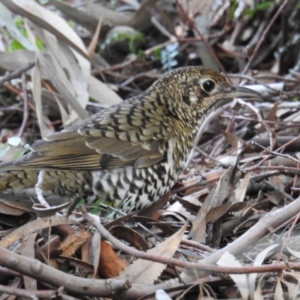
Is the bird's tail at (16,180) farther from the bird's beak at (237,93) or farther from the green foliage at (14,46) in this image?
the green foliage at (14,46)

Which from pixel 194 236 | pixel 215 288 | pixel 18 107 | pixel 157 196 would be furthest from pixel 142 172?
pixel 18 107

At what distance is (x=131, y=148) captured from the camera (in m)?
3.56

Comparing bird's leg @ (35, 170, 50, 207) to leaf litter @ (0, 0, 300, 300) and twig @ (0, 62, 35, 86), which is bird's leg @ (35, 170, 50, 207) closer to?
leaf litter @ (0, 0, 300, 300)

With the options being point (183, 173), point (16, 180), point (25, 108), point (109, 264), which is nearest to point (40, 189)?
point (16, 180)

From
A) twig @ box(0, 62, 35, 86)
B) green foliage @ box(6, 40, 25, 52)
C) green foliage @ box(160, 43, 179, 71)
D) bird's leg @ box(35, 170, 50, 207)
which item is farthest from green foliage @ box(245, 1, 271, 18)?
bird's leg @ box(35, 170, 50, 207)

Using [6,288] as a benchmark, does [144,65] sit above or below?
below

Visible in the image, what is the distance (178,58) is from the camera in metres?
6.12

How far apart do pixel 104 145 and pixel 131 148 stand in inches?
5.3

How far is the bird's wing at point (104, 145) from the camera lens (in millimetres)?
3338

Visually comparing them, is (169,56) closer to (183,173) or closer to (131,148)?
(183,173)

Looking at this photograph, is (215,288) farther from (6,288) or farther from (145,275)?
(6,288)

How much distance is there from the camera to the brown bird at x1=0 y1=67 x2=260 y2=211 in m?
3.34

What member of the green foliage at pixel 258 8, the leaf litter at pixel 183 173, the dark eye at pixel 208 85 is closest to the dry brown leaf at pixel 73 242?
the leaf litter at pixel 183 173

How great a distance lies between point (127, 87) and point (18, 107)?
0.86m
